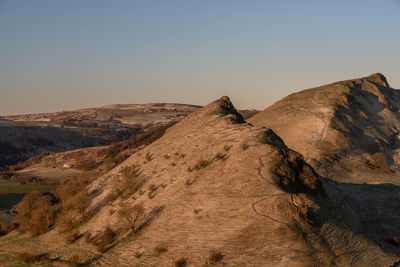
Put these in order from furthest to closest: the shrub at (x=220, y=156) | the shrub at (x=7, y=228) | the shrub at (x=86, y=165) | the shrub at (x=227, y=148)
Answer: the shrub at (x=86, y=165) < the shrub at (x=7, y=228) < the shrub at (x=227, y=148) < the shrub at (x=220, y=156)

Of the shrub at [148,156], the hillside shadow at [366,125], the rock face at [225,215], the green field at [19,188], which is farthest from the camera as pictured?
the green field at [19,188]

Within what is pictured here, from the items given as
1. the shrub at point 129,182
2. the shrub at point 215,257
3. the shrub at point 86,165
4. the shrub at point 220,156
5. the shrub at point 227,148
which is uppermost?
the shrub at point 227,148

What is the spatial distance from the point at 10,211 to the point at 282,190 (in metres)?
41.6

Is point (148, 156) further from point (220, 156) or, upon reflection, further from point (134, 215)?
point (220, 156)

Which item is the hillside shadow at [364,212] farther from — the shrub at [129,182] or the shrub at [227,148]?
the shrub at [129,182]

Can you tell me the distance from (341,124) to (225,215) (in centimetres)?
3406

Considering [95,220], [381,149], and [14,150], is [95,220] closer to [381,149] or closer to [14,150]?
[381,149]

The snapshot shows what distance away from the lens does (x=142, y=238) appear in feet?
70.0

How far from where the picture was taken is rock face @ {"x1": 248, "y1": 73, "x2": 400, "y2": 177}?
140ft

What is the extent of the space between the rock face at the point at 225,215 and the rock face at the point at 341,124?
1429 centimetres

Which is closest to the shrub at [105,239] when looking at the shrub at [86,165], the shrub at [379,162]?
the shrub at [379,162]

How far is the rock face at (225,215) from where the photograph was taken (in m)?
18.2

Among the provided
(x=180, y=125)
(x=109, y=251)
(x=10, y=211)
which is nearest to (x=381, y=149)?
(x=180, y=125)

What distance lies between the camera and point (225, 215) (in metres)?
20.0
